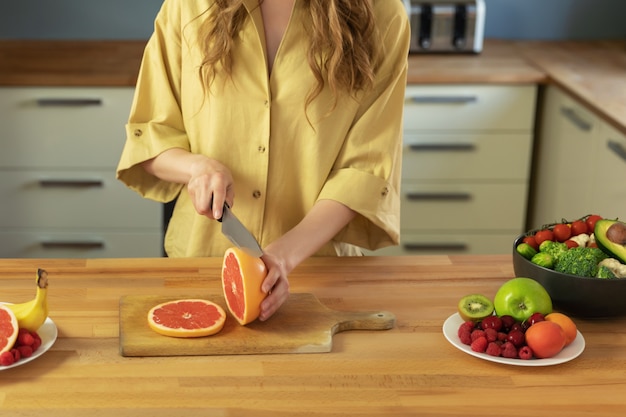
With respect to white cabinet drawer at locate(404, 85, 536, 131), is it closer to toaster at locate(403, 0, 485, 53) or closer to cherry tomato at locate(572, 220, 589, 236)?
toaster at locate(403, 0, 485, 53)

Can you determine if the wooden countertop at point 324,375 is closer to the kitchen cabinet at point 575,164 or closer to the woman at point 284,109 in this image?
the woman at point 284,109

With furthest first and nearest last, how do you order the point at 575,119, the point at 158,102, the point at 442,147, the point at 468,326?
1. the point at 442,147
2. the point at 575,119
3. the point at 158,102
4. the point at 468,326

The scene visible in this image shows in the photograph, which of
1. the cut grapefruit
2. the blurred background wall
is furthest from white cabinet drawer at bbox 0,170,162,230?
the cut grapefruit

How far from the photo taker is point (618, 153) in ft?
8.60

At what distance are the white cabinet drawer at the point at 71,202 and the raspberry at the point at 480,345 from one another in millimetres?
2043

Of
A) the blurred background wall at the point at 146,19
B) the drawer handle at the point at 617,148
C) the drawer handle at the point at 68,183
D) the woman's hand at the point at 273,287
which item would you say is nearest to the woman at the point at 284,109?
the woman's hand at the point at 273,287

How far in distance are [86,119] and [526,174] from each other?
1498mm

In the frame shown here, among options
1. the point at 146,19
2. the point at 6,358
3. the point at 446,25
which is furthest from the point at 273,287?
the point at 146,19

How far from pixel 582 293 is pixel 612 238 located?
0.35ft

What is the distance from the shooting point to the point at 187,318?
4.74 feet

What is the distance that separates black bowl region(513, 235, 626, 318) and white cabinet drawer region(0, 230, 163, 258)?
6.56 feet

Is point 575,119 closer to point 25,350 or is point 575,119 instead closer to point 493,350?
point 493,350

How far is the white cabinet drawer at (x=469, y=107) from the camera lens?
314 centimetres

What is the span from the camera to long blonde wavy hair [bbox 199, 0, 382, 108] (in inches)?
66.6
